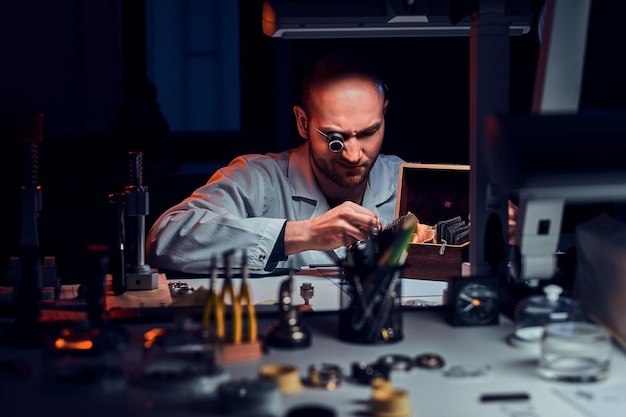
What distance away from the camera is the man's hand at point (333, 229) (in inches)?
113

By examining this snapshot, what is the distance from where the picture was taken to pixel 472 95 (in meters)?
1.85

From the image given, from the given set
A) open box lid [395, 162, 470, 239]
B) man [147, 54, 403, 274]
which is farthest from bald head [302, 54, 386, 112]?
open box lid [395, 162, 470, 239]

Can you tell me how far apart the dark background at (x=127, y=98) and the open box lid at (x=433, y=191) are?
955 mm

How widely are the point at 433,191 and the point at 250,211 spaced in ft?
2.96

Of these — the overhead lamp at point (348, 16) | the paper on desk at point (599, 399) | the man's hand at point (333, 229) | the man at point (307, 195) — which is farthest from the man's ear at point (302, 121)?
the paper on desk at point (599, 399)

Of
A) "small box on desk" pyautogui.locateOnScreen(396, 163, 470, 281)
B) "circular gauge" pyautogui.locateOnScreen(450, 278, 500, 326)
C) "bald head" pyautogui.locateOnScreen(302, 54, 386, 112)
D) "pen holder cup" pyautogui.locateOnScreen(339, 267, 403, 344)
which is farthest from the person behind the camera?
"bald head" pyautogui.locateOnScreen(302, 54, 386, 112)

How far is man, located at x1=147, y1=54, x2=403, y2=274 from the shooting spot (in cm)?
295

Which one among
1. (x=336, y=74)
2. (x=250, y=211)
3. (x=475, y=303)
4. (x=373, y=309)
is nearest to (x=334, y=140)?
(x=336, y=74)

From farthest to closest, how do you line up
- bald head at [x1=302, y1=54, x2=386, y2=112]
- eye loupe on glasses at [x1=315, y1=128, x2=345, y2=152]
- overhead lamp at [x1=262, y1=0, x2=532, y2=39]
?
1. bald head at [x1=302, y1=54, x2=386, y2=112]
2. eye loupe on glasses at [x1=315, y1=128, x2=345, y2=152]
3. overhead lamp at [x1=262, y1=0, x2=532, y2=39]

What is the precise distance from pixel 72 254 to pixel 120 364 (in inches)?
119

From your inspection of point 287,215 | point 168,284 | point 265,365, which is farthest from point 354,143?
point 265,365

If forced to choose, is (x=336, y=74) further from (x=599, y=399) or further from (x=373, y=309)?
(x=599, y=399)

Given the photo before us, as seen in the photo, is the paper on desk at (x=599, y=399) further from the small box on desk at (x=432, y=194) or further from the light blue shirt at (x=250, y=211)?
the light blue shirt at (x=250, y=211)

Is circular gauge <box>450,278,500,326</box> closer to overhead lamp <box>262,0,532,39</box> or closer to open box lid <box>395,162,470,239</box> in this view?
overhead lamp <box>262,0,532,39</box>
